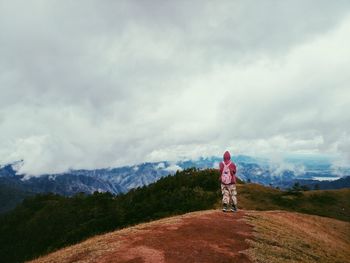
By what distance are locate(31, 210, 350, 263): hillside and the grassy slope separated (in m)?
59.1

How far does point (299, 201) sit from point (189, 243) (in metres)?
89.4

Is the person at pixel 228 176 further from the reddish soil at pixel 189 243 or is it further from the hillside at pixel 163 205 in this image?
the hillside at pixel 163 205

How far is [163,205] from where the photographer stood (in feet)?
432

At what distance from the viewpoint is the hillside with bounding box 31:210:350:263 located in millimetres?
25516

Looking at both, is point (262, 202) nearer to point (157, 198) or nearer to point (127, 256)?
point (157, 198)

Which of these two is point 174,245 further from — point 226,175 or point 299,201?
point 299,201

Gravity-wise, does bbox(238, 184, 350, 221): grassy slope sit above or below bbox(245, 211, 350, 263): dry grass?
above

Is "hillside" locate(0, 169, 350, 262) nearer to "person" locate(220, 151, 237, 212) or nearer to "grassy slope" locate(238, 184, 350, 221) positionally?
"grassy slope" locate(238, 184, 350, 221)

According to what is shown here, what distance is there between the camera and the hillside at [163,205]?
346ft

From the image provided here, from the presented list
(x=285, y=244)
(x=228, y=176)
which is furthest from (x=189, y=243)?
(x=228, y=176)

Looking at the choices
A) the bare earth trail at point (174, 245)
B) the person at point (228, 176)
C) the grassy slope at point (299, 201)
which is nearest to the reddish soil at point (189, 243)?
the bare earth trail at point (174, 245)

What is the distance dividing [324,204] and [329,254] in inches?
3065

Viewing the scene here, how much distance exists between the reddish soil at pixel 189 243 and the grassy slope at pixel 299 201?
2475 inches

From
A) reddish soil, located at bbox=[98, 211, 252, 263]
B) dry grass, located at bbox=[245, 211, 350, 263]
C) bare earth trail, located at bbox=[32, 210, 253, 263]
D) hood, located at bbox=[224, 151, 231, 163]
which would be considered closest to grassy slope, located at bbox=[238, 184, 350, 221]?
dry grass, located at bbox=[245, 211, 350, 263]
